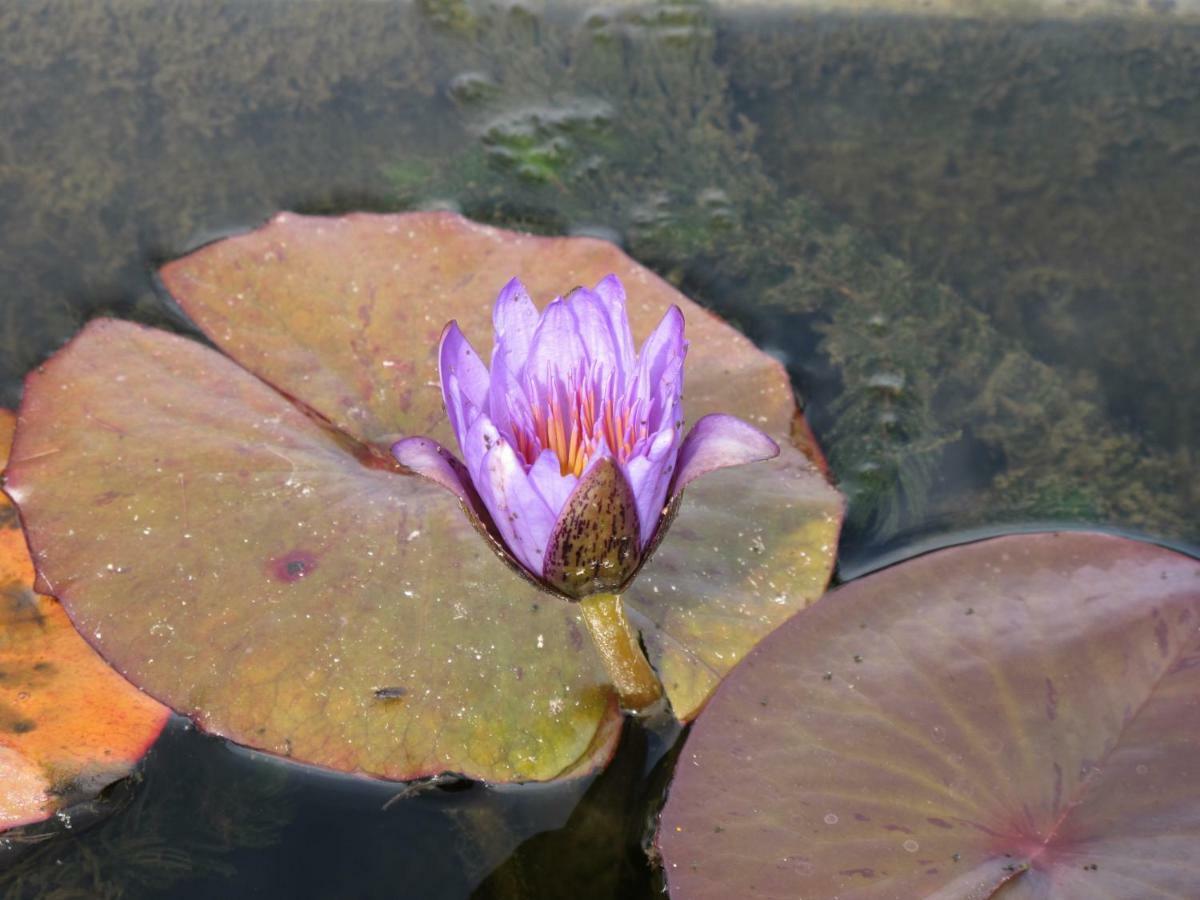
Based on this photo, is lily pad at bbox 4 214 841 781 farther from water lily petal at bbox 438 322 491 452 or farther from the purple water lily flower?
water lily petal at bbox 438 322 491 452

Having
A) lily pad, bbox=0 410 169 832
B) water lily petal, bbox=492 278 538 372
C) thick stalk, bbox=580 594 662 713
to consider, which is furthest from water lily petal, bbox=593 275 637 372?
lily pad, bbox=0 410 169 832

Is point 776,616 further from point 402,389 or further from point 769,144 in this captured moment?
point 769,144

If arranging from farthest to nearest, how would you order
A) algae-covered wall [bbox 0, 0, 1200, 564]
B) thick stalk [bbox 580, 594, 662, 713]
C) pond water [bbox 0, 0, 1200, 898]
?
algae-covered wall [bbox 0, 0, 1200, 564] → pond water [bbox 0, 0, 1200, 898] → thick stalk [bbox 580, 594, 662, 713]

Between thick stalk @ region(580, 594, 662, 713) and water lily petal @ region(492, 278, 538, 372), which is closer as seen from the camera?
water lily petal @ region(492, 278, 538, 372)

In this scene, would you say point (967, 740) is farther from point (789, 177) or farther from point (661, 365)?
point (789, 177)

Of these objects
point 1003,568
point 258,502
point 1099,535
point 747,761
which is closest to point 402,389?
point 258,502

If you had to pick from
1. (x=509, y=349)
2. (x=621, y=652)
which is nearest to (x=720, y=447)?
(x=509, y=349)

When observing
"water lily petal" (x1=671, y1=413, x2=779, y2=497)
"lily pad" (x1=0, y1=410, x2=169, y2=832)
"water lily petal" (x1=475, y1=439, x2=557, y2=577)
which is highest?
"water lily petal" (x1=671, y1=413, x2=779, y2=497)
